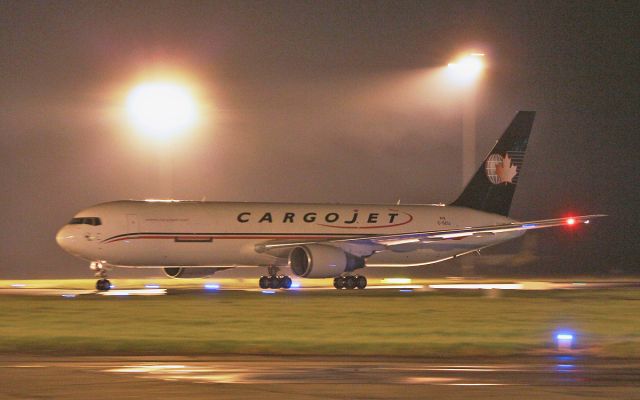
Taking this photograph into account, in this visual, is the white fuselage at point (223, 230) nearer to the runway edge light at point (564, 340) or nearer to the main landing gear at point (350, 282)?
the main landing gear at point (350, 282)

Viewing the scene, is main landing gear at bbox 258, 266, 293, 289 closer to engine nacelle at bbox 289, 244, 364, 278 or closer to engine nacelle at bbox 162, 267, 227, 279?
engine nacelle at bbox 289, 244, 364, 278

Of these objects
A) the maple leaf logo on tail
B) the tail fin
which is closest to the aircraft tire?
the tail fin

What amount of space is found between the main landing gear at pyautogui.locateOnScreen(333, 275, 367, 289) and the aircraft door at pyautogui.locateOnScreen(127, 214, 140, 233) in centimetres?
899

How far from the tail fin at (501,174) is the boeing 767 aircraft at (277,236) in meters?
0.82

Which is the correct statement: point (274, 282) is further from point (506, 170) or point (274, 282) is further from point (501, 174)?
point (506, 170)

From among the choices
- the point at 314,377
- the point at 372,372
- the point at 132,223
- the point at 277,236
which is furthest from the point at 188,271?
the point at 314,377

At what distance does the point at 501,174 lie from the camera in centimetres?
5606

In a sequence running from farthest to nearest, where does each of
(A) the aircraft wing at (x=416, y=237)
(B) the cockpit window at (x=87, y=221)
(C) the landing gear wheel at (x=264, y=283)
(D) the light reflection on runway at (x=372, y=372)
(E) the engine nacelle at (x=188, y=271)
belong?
(E) the engine nacelle at (x=188, y=271), (C) the landing gear wheel at (x=264, y=283), (A) the aircraft wing at (x=416, y=237), (B) the cockpit window at (x=87, y=221), (D) the light reflection on runway at (x=372, y=372)

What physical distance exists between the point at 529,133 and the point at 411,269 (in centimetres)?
1384

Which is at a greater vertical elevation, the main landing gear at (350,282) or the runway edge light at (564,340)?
the main landing gear at (350,282)

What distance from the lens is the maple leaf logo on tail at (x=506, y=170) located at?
56.0m

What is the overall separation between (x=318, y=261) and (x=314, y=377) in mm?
27579

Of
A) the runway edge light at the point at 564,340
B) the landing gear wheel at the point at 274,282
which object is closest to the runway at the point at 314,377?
the runway edge light at the point at 564,340

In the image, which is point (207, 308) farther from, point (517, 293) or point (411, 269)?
point (411, 269)
